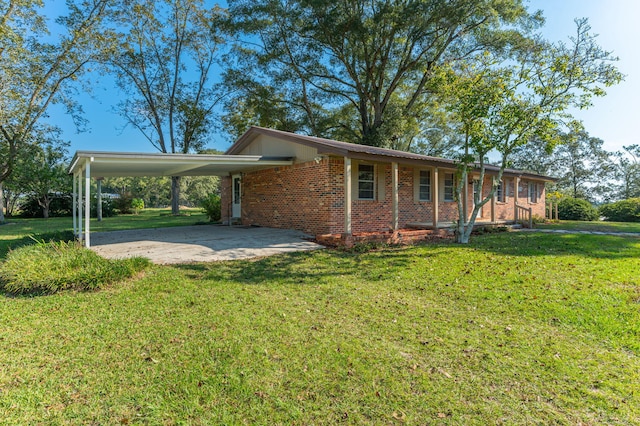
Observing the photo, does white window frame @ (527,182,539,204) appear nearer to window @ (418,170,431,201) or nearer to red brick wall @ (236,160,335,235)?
window @ (418,170,431,201)

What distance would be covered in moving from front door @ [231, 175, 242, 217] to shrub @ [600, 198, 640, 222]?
76.6 ft

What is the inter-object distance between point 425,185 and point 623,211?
1772 cm

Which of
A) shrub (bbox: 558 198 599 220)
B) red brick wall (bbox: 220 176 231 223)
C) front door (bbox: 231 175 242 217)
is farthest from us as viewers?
shrub (bbox: 558 198 599 220)

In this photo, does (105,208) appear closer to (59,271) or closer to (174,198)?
(174,198)

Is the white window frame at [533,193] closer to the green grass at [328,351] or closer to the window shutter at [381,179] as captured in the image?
the window shutter at [381,179]

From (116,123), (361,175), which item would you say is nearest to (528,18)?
(361,175)

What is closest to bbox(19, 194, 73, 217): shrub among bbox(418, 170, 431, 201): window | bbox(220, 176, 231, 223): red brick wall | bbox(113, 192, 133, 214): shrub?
bbox(113, 192, 133, 214): shrub

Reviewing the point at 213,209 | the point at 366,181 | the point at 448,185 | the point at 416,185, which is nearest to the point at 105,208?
the point at 213,209

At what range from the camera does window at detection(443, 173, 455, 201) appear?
46.4 ft

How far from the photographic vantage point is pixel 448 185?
46.7 ft

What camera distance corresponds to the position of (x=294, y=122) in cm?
2447

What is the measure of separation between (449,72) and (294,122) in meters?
16.5

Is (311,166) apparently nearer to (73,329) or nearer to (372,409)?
(73,329)

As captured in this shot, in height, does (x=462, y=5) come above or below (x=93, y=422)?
above
